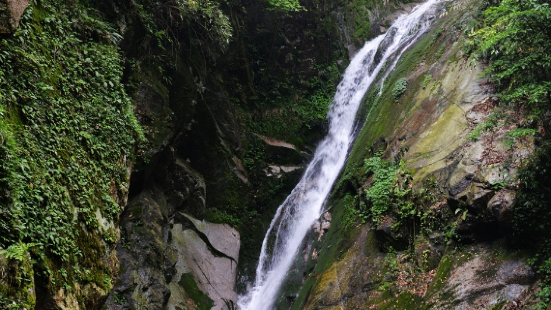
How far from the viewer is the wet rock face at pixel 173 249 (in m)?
8.92

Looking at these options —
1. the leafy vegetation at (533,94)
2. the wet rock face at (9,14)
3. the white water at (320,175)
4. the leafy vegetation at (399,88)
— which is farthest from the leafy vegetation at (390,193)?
the wet rock face at (9,14)

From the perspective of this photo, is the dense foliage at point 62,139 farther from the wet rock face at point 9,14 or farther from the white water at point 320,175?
the white water at point 320,175

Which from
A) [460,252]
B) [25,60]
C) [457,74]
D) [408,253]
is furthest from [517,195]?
[25,60]

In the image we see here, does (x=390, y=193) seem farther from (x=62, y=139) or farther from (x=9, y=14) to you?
(x=9, y=14)

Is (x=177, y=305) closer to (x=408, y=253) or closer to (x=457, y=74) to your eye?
(x=408, y=253)

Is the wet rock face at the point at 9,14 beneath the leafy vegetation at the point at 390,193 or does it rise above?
above

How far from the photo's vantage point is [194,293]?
11.5m

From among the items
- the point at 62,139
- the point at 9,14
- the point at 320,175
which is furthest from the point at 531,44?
the point at 320,175

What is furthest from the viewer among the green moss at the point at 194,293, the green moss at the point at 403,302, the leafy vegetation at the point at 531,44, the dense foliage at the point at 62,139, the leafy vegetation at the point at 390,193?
the green moss at the point at 194,293

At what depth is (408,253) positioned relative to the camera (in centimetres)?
836

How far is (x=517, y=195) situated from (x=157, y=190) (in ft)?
32.1

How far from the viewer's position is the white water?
42.6ft

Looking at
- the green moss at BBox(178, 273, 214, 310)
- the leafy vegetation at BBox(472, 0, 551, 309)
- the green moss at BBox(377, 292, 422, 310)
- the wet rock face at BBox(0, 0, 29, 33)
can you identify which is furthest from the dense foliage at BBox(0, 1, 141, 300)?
the leafy vegetation at BBox(472, 0, 551, 309)

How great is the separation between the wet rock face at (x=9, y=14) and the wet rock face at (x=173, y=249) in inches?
220
